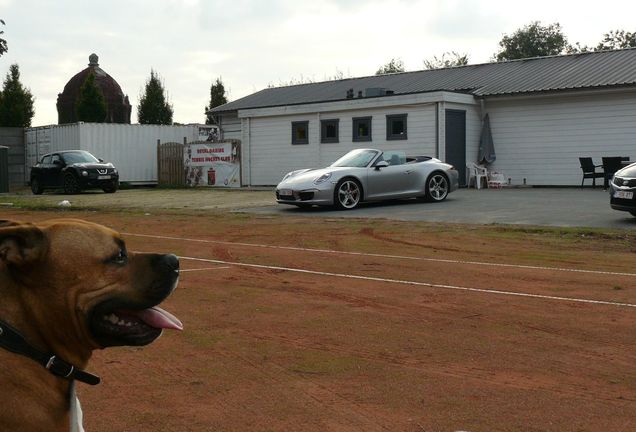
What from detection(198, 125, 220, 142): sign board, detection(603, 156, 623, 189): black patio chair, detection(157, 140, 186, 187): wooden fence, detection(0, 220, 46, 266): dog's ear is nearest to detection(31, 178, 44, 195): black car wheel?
detection(157, 140, 186, 187): wooden fence

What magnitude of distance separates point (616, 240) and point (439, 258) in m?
3.84

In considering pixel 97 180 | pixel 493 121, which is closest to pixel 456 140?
pixel 493 121

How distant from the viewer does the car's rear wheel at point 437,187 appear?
873 inches

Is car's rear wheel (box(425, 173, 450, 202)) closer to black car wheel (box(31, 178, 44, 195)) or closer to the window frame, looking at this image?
the window frame

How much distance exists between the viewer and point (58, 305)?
299 centimetres

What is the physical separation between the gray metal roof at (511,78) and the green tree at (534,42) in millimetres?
42070

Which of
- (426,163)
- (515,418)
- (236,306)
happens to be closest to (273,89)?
(426,163)

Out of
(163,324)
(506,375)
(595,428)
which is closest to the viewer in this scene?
(163,324)

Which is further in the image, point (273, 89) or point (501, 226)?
point (273, 89)

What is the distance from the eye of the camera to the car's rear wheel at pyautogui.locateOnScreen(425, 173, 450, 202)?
22.2 meters

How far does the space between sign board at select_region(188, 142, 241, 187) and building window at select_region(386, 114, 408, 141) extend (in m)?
7.23

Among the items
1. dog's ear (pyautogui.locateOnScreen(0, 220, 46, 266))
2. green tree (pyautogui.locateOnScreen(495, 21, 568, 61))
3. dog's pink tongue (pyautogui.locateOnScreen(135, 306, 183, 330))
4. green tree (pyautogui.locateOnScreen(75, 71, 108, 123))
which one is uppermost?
green tree (pyautogui.locateOnScreen(495, 21, 568, 61))

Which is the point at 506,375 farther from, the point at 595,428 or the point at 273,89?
the point at 273,89

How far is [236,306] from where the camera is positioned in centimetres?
787
